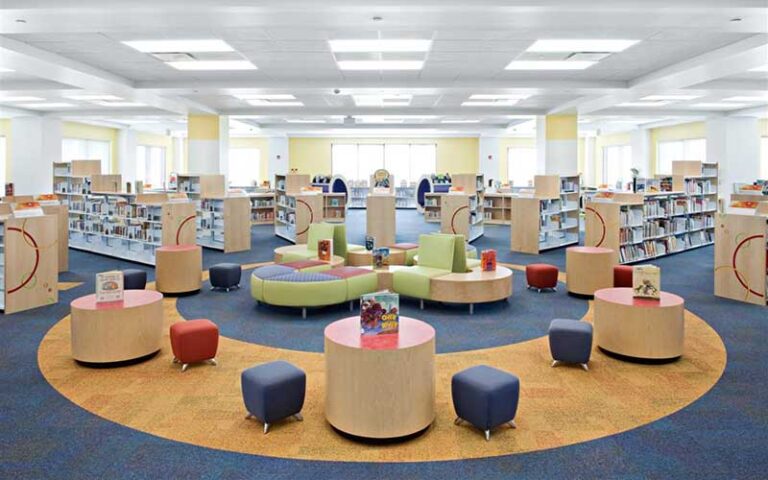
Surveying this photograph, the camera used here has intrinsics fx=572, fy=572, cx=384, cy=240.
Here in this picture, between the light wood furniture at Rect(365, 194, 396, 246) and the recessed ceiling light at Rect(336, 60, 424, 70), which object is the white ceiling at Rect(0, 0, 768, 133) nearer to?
the recessed ceiling light at Rect(336, 60, 424, 70)

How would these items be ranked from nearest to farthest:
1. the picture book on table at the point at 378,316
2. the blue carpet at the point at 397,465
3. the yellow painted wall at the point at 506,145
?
1. the blue carpet at the point at 397,465
2. the picture book on table at the point at 378,316
3. the yellow painted wall at the point at 506,145

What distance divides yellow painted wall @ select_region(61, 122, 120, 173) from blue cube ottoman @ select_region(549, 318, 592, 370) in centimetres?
2056

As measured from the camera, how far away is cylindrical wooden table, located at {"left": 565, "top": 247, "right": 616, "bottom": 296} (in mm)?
9133

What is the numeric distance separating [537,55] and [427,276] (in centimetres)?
452

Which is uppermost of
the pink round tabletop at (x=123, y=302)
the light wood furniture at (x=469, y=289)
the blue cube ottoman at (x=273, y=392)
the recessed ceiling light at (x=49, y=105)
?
the recessed ceiling light at (x=49, y=105)

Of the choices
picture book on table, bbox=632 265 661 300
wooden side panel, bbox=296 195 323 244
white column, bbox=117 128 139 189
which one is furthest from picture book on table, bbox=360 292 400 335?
white column, bbox=117 128 139 189

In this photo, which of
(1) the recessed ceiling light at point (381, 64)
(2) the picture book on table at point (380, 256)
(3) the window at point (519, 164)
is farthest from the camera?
(3) the window at point (519, 164)

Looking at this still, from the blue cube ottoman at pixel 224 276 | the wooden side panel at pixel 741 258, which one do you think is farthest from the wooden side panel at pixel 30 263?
the wooden side panel at pixel 741 258

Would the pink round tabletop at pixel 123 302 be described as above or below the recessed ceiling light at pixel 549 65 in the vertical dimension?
below

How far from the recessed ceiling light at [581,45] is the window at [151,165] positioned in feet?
71.4

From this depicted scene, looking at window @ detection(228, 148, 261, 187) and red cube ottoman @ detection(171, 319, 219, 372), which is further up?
window @ detection(228, 148, 261, 187)

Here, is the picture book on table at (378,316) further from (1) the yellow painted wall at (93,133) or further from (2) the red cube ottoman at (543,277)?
(1) the yellow painted wall at (93,133)

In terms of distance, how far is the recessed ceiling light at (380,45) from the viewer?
9.09m

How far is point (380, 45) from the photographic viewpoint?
934cm
